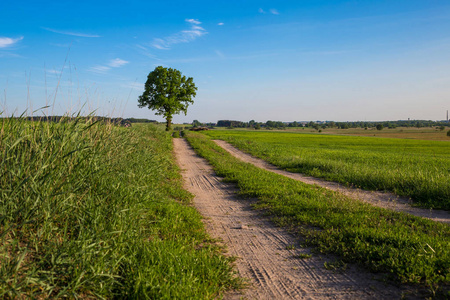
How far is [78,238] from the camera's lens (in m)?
3.14

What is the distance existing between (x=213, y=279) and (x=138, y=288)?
0.97m

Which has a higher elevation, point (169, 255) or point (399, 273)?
point (169, 255)

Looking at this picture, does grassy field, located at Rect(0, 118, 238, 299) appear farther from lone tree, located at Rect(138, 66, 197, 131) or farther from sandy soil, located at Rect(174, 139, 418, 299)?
lone tree, located at Rect(138, 66, 197, 131)

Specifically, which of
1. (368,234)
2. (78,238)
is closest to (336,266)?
(368,234)

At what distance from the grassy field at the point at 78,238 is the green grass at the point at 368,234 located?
6.79ft

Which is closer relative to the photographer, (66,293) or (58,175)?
(66,293)

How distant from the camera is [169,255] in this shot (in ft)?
12.0

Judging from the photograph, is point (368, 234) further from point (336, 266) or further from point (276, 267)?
point (276, 267)

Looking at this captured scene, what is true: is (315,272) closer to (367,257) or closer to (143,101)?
(367,257)

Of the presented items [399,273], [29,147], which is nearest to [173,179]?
[29,147]

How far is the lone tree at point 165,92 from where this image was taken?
1939 inches

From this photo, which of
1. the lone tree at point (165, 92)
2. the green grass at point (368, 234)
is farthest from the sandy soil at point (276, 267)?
the lone tree at point (165, 92)

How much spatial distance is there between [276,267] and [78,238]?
281cm

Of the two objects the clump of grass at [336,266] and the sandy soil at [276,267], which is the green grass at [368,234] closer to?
the clump of grass at [336,266]
